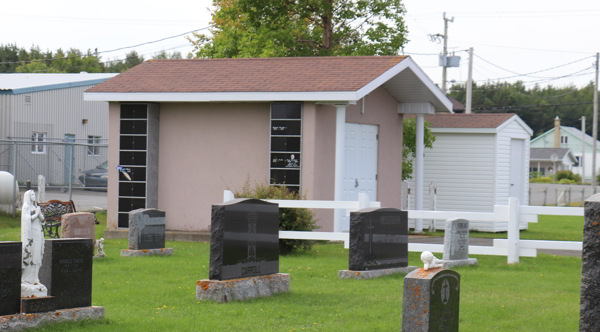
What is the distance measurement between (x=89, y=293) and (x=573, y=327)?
497cm

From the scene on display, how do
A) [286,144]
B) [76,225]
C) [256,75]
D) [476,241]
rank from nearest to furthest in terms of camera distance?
[76,225] < [286,144] < [256,75] < [476,241]

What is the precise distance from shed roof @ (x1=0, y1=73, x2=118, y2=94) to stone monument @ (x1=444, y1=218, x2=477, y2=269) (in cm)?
2520

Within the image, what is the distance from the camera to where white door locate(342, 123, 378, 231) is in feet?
60.7

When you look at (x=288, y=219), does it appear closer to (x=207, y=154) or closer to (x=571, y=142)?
(x=207, y=154)

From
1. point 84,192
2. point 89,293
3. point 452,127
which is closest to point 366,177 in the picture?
point 452,127

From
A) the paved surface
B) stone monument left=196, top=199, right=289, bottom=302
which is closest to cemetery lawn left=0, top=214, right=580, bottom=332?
stone monument left=196, top=199, right=289, bottom=302

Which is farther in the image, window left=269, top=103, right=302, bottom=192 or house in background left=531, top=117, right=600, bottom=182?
house in background left=531, top=117, right=600, bottom=182

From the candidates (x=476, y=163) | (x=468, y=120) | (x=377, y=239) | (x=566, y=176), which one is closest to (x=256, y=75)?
(x=468, y=120)

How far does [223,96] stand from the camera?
17.6 m

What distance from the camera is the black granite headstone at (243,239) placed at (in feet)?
30.8

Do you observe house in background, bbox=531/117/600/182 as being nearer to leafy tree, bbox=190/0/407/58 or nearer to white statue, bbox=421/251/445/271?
leafy tree, bbox=190/0/407/58

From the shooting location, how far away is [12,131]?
1363 inches

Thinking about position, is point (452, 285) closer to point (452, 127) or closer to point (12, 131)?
point (452, 127)

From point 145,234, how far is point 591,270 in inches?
406
